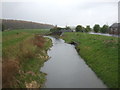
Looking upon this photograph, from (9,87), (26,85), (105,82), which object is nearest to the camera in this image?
(9,87)

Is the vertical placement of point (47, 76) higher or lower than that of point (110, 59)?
lower

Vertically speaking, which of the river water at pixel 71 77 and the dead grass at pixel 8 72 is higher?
the dead grass at pixel 8 72

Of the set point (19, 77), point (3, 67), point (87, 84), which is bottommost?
point (87, 84)

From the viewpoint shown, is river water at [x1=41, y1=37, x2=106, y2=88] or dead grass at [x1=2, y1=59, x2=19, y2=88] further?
river water at [x1=41, y1=37, x2=106, y2=88]

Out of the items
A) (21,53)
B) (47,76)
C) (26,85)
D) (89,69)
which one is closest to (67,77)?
(47,76)

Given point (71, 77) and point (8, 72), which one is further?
point (71, 77)

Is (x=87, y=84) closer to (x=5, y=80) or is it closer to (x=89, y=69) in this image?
(x=89, y=69)

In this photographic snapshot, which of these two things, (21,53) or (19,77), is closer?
(19,77)

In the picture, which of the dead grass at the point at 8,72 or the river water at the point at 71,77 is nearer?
the dead grass at the point at 8,72

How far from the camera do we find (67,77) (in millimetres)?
20906

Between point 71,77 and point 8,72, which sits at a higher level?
point 8,72

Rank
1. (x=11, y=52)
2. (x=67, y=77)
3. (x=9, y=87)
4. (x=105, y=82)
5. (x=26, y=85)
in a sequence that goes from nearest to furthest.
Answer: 1. (x=9, y=87)
2. (x=26, y=85)
3. (x=105, y=82)
4. (x=67, y=77)
5. (x=11, y=52)

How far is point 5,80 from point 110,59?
15889mm

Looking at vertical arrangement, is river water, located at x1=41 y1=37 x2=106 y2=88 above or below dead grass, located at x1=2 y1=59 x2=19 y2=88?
below
